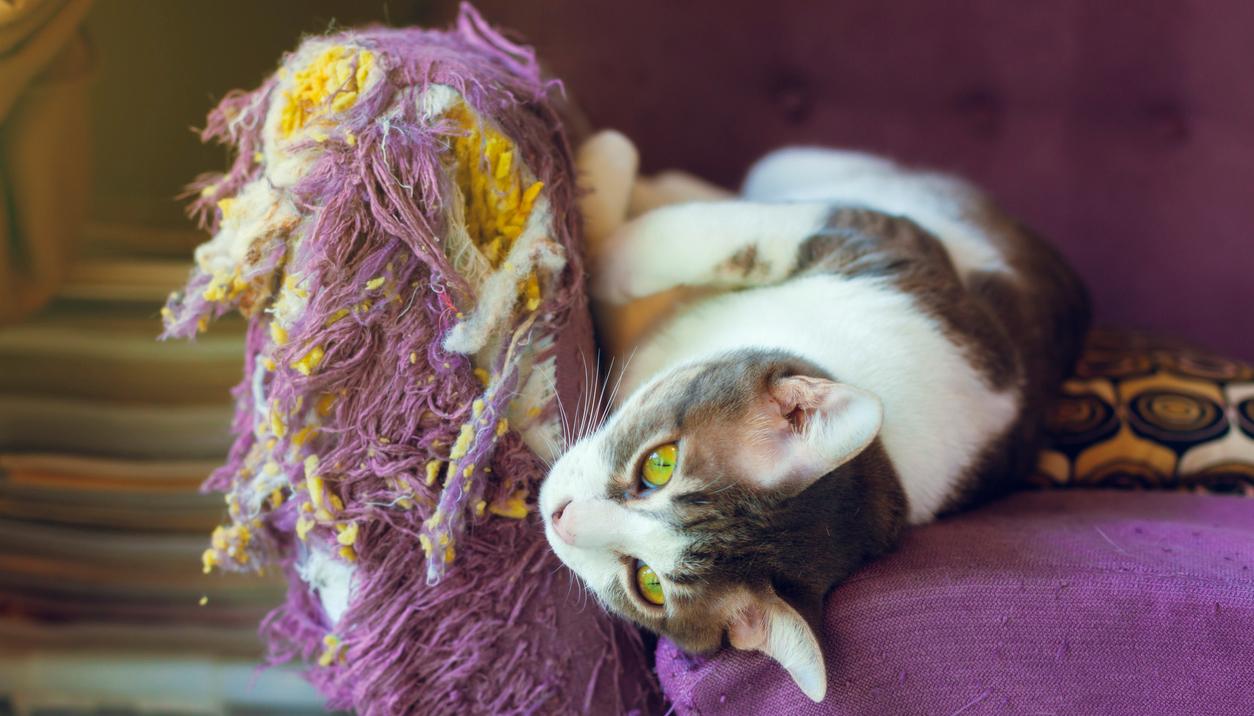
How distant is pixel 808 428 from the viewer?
85cm

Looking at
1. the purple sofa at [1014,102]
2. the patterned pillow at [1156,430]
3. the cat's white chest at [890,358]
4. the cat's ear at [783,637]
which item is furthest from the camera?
the purple sofa at [1014,102]

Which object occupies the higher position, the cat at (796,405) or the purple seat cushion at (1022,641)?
the cat at (796,405)

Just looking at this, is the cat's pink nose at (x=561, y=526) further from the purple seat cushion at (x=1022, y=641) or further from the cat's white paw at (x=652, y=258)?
the cat's white paw at (x=652, y=258)

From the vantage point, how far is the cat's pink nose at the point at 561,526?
2.82 ft

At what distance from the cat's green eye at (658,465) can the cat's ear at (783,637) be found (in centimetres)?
15

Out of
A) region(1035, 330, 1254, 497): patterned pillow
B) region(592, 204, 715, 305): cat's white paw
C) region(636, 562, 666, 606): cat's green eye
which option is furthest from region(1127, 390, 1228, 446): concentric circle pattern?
region(636, 562, 666, 606): cat's green eye

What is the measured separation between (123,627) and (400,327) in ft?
3.11

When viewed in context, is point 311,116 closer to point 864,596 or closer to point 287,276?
point 287,276

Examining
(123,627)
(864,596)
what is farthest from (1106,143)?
(123,627)

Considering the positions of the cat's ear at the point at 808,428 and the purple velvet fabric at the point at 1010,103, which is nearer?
the cat's ear at the point at 808,428

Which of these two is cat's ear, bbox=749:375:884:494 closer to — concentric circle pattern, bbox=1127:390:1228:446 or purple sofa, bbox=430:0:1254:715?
concentric circle pattern, bbox=1127:390:1228:446

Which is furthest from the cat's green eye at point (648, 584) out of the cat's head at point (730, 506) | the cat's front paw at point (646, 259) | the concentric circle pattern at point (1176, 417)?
the concentric circle pattern at point (1176, 417)

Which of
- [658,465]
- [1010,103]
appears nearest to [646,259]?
[658,465]

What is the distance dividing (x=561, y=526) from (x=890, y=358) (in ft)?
1.53
